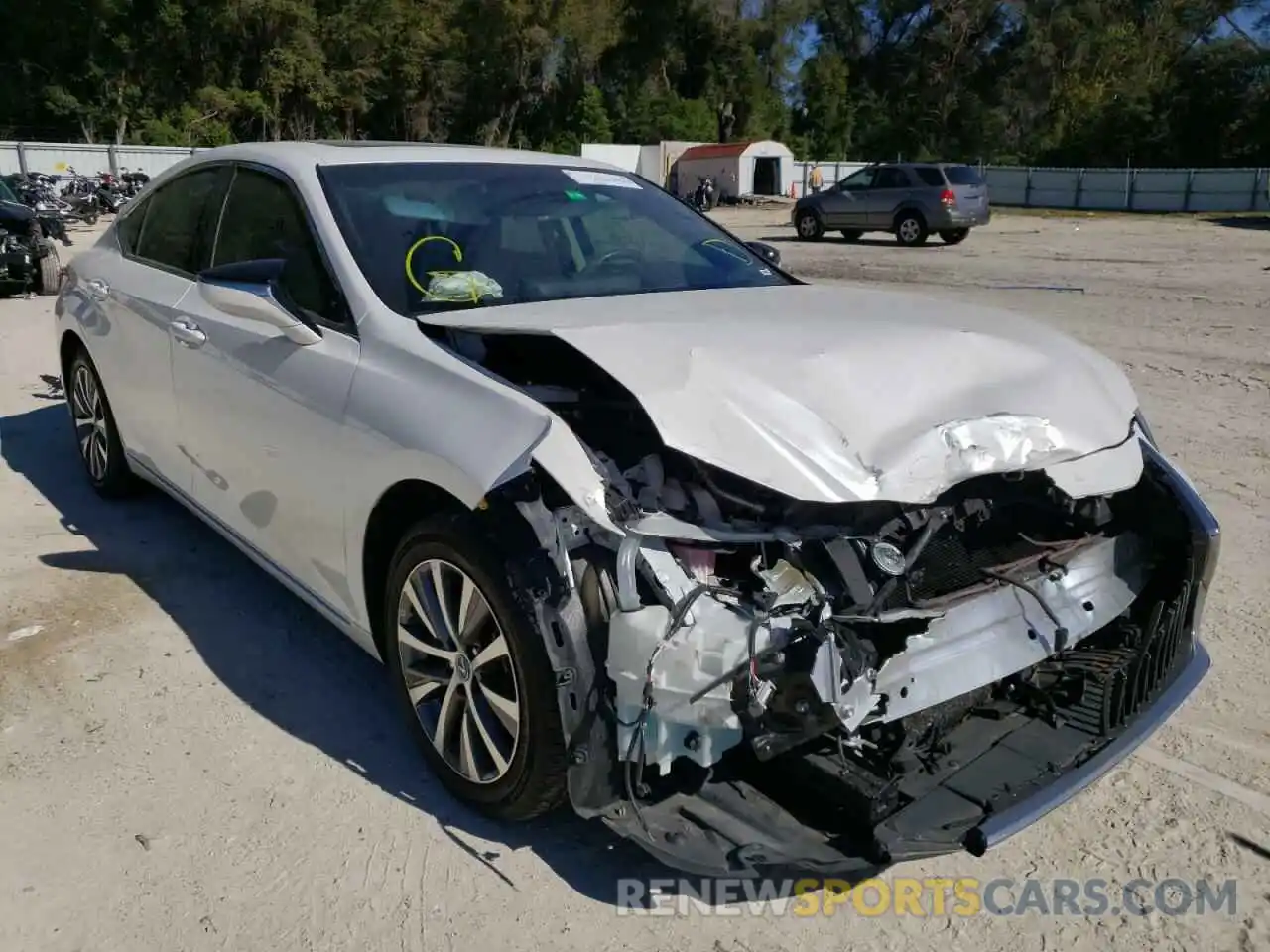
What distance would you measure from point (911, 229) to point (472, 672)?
→ 2161 centimetres

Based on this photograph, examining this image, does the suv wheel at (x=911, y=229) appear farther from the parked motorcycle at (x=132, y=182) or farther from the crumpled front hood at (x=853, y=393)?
the parked motorcycle at (x=132, y=182)

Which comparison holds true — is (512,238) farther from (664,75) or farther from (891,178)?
(664,75)

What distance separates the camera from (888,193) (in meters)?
23.0

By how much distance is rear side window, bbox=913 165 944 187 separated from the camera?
22219 mm

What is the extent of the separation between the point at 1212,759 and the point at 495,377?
2.39m

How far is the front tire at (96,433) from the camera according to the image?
5.13m

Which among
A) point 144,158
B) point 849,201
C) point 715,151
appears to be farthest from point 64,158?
point 849,201

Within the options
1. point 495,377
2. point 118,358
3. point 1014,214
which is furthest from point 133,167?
point 495,377

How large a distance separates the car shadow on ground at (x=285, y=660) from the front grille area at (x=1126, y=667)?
4.02 feet

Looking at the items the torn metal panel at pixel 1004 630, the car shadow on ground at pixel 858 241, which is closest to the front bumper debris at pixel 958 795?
the torn metal panel at pixel 1004 630

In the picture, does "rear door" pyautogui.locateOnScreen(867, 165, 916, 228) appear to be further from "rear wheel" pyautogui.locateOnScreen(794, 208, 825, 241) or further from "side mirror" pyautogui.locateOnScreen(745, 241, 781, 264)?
"side mirror" pyautogui.locateOnScreen(745, 241, 781, 264)

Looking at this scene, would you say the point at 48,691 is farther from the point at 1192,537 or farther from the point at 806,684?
the point at 1192,537

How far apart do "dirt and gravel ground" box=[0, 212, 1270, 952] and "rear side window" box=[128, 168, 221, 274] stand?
4.22 feet

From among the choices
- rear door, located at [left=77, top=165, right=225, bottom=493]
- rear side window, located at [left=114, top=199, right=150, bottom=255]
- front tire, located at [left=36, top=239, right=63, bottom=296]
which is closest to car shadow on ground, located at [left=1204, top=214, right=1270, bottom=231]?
front tire, located at [left=36, top=239, right=63, bottom=296]
